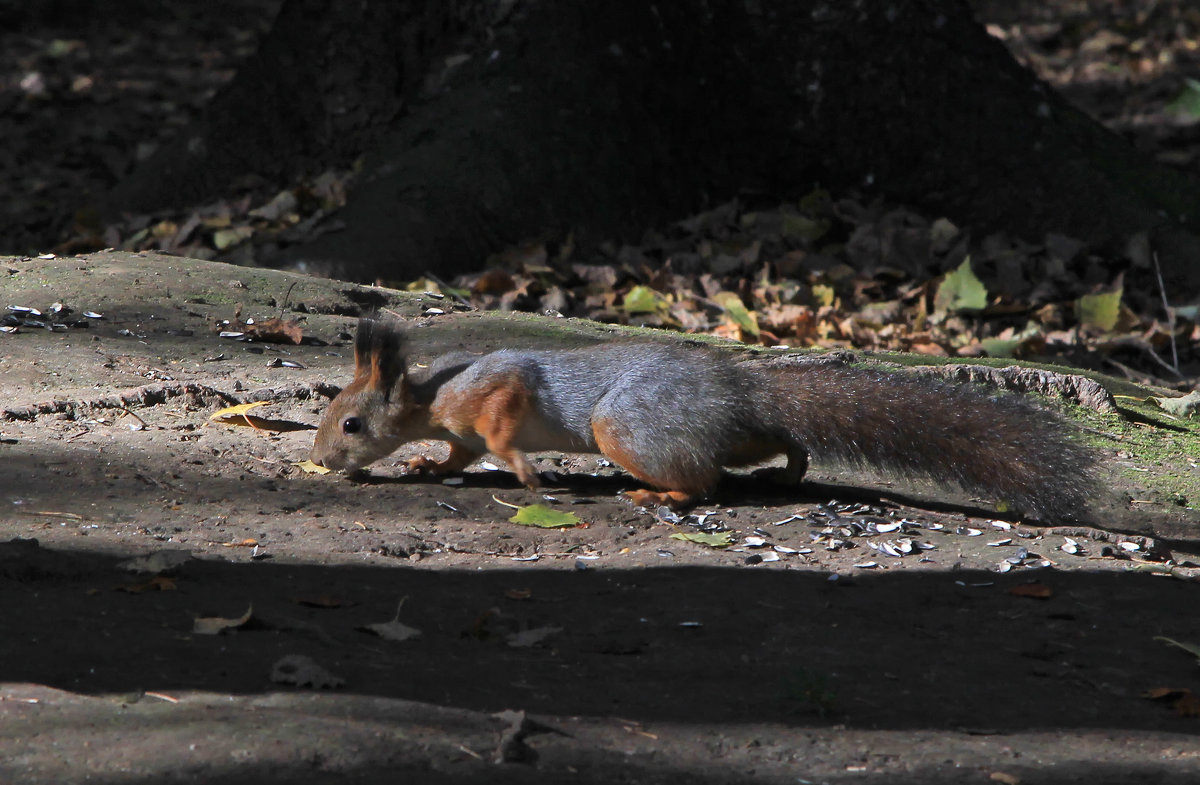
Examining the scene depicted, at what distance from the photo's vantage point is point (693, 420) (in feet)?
14.1

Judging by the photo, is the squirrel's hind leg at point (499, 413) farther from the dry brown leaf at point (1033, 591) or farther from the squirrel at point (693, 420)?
the dry brown leaf at point (1033, 591)

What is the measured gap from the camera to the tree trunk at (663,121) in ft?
27.5

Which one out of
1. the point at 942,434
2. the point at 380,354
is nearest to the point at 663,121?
the point at 380,354

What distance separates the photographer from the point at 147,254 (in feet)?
22.6

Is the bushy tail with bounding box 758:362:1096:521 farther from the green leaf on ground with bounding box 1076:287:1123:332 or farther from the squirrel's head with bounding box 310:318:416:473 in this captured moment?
the green leaf on ground with bounding box 1076:287:1123:332

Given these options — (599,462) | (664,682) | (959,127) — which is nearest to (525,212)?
(959,127)

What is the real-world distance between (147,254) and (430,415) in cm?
302

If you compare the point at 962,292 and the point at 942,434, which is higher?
the point at 962,292

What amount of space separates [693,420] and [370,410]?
3.93 ft

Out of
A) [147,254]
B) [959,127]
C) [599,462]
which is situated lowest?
→ [599,462]

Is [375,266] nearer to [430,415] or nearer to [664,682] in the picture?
[430,415]

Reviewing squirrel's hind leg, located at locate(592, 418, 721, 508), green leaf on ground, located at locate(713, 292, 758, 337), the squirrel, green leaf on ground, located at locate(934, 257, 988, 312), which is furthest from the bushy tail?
green leaf on ground, located at locate(934, 257, 988, 312)

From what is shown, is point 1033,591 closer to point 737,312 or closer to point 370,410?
point 370,410

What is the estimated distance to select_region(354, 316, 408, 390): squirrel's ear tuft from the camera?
457 centimetres
